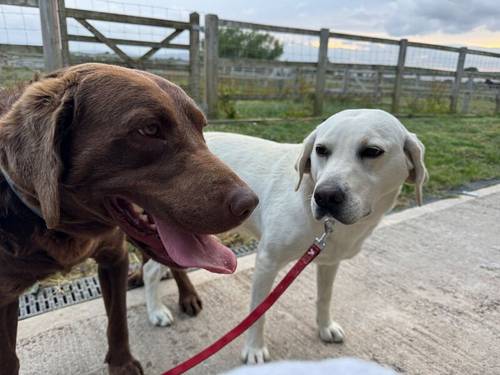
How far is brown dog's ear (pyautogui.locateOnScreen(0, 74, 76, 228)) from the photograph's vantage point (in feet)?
4.14

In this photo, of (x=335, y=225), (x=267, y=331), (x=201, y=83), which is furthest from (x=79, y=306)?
(x=201, y=83)

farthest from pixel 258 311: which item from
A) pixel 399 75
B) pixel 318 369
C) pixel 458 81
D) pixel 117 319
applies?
pixel 458 81

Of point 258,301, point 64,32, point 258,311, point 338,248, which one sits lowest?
point 258,301

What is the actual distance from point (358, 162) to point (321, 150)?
0.61ft

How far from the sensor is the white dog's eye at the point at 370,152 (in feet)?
5.78

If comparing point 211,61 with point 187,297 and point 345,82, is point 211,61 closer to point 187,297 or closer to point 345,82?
point 345,82

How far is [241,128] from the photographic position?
23.9 ft

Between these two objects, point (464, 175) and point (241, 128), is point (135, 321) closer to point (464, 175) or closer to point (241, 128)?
point (464, 175)

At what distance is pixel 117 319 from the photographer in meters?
1.90

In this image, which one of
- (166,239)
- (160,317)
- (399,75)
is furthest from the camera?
(399,75)

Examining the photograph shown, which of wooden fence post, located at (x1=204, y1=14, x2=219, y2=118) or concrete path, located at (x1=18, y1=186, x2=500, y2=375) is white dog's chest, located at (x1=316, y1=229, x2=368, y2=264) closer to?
concrete path, located at (x1=18, y1=186, x2=500, y2=375)

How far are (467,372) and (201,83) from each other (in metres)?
7.15

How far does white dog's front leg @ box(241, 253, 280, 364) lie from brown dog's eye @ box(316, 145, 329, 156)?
59cm

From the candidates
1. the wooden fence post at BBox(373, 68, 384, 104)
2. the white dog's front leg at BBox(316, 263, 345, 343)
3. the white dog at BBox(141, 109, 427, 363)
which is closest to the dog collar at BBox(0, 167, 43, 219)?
the white dog at BBox(141, 109, 427, 363)
